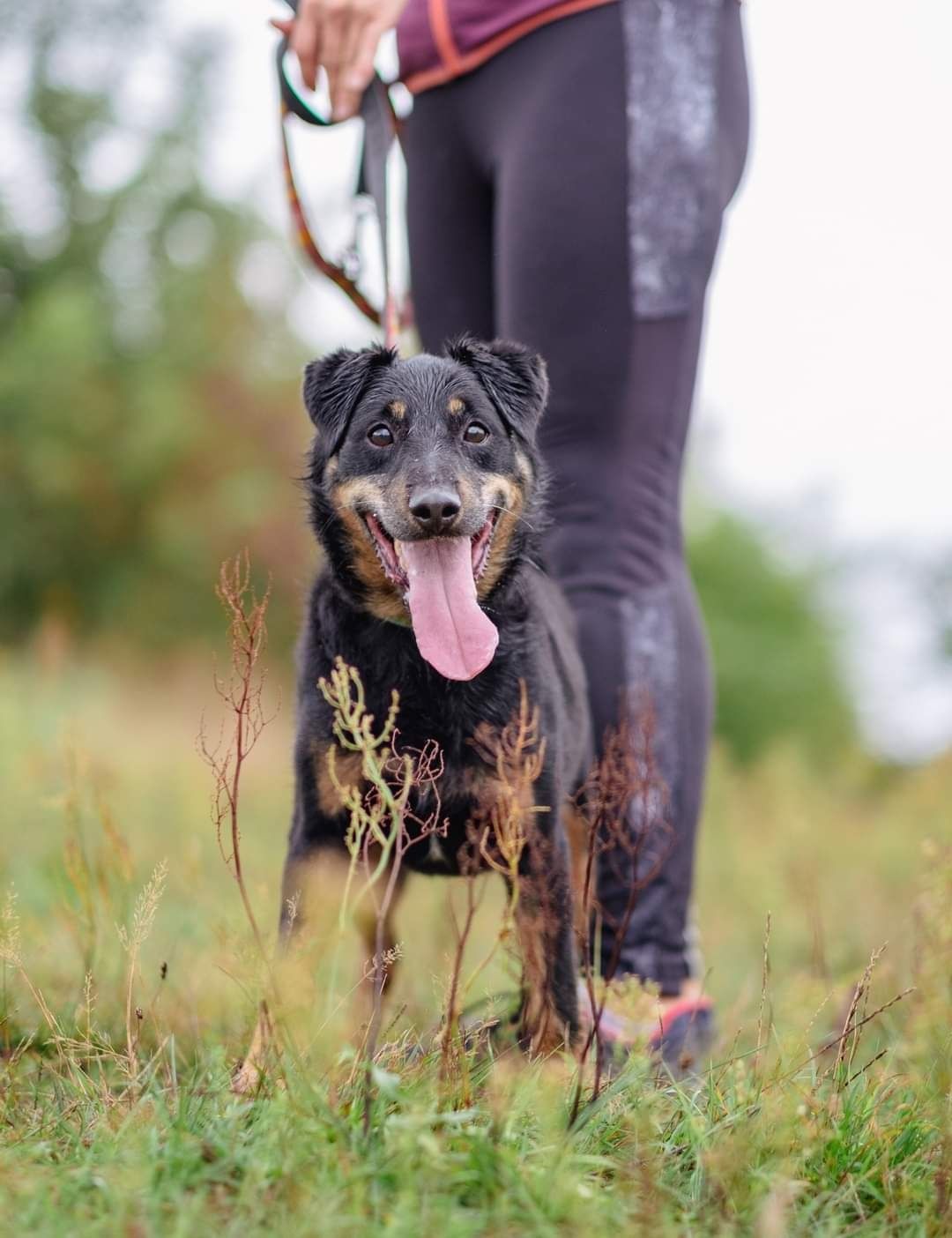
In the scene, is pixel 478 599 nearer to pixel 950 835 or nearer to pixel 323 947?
pixel 323 947

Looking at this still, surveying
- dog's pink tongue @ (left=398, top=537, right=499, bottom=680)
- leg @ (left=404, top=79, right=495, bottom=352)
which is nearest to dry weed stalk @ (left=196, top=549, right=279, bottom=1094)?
dog's pink tongue @ (left=398, top=537, right=499, bottom=680)

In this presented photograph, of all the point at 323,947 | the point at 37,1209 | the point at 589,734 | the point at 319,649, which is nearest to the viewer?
the point at 37,1209

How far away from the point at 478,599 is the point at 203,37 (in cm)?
2254

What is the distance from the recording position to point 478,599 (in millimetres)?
2713

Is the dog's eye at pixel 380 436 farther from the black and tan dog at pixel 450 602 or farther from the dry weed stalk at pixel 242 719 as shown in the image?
the dry weed stalk at pixel 242 719

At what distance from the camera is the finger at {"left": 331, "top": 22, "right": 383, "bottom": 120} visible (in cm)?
266

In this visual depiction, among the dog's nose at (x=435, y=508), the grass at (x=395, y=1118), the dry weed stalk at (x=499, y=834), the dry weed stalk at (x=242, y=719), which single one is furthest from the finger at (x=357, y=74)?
the grass at (x=395, y=1118)

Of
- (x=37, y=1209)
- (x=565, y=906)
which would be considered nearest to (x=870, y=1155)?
(x=565, y=906)

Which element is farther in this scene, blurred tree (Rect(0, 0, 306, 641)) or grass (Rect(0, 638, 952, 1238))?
blurred tree (Rect(0, 0, 306, 641))

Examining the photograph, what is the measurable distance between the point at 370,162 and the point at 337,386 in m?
0.57

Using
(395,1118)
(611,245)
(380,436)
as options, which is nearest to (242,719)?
(395,1118)

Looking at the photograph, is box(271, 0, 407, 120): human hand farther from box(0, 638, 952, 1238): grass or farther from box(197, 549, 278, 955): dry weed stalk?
box(0, 638, 952, 1238): grass

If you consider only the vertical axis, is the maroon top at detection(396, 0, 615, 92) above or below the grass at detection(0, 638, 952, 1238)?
above

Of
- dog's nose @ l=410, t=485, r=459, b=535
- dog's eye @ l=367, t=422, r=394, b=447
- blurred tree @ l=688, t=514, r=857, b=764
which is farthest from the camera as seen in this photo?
blurred tree @ l=688, t=514, r=857, b=764
